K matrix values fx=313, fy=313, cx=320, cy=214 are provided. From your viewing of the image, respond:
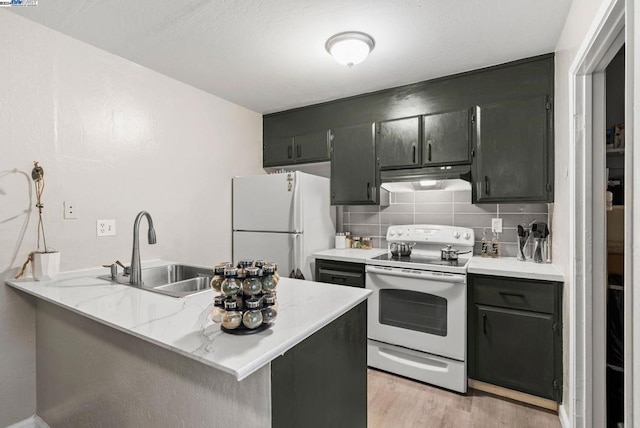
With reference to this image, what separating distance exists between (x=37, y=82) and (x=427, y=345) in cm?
304

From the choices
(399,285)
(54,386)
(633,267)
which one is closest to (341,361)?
(633,267)

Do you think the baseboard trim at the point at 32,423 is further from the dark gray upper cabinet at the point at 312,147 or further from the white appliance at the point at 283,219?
the dark gray upper cabinet at the point at 312,147

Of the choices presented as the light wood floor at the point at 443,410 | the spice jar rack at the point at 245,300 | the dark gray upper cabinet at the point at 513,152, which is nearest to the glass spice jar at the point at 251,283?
the spice jar rack at the point at 245,300

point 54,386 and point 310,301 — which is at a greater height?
point 310,301

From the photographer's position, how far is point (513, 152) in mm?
2285

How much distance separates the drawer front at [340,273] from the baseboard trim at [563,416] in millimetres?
1433

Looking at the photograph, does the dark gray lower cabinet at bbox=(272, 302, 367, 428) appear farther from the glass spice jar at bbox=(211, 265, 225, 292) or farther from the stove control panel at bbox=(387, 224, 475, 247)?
the stove control panel at bbox=(387, 224, 475, 247)

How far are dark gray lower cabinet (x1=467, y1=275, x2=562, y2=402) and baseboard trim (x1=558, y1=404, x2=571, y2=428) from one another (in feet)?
0.19

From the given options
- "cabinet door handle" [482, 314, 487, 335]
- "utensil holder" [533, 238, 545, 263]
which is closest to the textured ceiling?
"utensil holder" [533, 238, 545, 263]

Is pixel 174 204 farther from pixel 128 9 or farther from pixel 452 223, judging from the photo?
pixel 452 223

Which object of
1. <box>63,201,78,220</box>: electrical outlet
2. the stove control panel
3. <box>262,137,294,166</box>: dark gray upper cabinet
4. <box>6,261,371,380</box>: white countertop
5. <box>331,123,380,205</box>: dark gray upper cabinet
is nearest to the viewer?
<box>6,261,371,380</box>: white countertop

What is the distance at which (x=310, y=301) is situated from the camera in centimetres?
133

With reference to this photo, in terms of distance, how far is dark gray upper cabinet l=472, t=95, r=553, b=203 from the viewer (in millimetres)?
2189

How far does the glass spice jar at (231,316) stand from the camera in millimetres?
967
